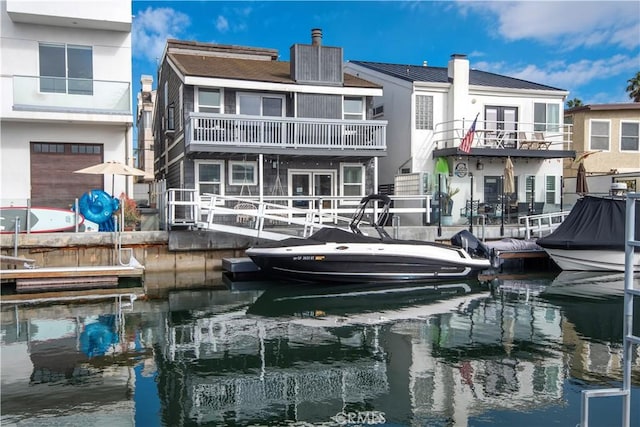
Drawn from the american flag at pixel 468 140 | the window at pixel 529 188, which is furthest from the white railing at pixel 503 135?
the window at pixel 529 188

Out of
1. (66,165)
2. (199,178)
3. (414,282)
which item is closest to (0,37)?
(66,165)

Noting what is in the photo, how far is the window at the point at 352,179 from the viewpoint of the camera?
77.1 feet

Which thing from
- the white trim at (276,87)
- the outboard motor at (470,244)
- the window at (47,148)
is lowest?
the outboard motor at (470,244)

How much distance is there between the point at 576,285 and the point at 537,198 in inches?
351

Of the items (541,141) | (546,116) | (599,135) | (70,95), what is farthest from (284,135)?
(599,135)

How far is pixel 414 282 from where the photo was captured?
55.5 feet

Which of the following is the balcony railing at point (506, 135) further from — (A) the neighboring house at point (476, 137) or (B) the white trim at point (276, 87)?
(B) the white trim at point (276, 87)

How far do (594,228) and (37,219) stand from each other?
17253 mm

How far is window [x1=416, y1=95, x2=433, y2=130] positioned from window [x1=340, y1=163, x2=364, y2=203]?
3435 mm

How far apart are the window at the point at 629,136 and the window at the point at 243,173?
61.7 ft

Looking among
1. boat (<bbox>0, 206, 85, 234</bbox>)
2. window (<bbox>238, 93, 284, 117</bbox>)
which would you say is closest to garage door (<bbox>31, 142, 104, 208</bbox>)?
boat (<bbox>0, 206, 85, 234</bbox>)

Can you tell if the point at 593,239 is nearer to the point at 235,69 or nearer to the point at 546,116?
the point at 546,116

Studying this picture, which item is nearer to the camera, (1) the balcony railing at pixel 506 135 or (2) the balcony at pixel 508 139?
(2) the balcony at pixel 508 139

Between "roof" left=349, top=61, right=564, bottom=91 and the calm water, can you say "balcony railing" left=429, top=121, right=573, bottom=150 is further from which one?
the calm water
